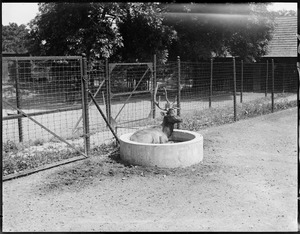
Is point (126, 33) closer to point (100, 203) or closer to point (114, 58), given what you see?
point (114, 58)

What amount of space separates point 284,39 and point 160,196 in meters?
24.5

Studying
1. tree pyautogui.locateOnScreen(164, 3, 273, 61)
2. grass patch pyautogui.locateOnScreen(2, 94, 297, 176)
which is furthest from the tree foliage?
grass patch pyautogui.locateOnScreen(2, 94, 297, 176)

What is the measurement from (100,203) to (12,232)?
1.28 metres

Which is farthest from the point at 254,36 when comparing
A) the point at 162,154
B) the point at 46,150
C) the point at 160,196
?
the point at 160,196

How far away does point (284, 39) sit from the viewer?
27.6 m

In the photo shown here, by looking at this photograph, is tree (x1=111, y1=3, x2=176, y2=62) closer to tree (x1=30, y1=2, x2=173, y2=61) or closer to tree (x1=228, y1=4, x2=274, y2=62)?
tree (x1=30, y1=2, x2=173, y2=61)

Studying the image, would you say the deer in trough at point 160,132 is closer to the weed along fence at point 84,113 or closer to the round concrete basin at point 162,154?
the round concrete basin at point 162,154

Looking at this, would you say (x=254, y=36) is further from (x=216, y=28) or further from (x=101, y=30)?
(x=101, y=30)

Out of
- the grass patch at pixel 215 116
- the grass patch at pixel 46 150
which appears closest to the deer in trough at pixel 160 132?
the grass patch at pixel 46 150

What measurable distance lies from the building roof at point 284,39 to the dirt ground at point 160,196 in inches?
768

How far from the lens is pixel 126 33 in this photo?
70.3 feet

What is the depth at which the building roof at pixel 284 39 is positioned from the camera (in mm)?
26266

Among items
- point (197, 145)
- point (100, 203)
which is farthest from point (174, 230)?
point (197, 145)

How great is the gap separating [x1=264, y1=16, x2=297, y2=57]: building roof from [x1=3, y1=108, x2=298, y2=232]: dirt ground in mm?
19505
